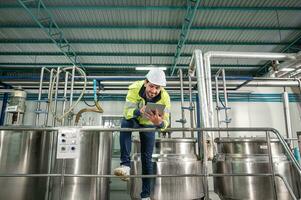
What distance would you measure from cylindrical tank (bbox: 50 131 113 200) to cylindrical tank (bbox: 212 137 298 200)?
147 centimetres

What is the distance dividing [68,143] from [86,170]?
43 centimetres

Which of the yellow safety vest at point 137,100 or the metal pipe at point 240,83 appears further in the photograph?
the metal pipe at point 240,83

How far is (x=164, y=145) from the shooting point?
8.73ft

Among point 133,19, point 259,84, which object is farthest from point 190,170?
point 133,19

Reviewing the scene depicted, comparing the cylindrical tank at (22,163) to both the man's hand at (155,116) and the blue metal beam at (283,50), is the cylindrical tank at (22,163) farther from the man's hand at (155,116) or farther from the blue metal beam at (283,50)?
the blue metal beam at (283,50)

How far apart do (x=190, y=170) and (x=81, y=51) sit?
4964 mm

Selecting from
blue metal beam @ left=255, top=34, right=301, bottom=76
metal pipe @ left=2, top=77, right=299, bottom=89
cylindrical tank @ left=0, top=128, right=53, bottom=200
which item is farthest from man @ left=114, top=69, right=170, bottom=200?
blue metal beam @ left=255, top=34, right=301, bottom=76

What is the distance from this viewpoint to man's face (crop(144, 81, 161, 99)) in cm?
222

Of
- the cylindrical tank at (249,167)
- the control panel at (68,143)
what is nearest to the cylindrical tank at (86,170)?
the control panel at (68,143)

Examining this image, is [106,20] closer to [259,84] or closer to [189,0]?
[189,0]

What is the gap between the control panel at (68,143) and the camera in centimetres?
181

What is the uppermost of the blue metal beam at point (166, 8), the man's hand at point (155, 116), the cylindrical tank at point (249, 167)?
the blue metal beam at point (166, 8)

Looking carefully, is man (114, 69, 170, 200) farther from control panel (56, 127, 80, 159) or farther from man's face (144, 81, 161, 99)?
control panel (56, 127, 80, 159)

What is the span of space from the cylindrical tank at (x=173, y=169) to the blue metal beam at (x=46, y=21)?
3406 millimetres
